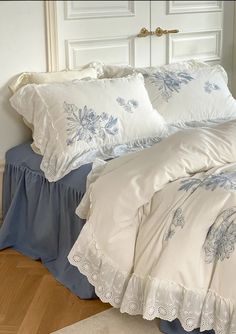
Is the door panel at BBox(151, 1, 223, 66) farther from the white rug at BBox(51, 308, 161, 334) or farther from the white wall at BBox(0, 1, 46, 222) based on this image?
the white rug at BBox(51, 308, 161, 334)

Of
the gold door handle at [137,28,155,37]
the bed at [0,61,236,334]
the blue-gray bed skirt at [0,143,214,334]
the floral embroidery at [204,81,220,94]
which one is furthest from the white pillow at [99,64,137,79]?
the blue-gray bed skirt at [0,143,214,334]

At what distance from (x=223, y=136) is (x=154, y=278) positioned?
530 millimetres

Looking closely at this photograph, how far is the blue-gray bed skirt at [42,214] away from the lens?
218 cm

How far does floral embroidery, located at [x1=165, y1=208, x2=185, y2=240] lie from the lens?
1.74 meters

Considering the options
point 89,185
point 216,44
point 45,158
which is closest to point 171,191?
point 89,185

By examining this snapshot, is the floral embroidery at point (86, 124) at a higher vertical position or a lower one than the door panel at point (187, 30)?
lower

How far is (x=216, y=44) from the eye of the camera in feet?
10.6

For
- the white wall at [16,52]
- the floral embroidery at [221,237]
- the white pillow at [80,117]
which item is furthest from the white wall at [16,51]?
the floral embroidery at [221,237]

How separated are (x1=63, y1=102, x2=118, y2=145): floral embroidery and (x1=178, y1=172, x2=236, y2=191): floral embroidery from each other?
56 cm

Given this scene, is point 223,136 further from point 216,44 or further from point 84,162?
point 216,44

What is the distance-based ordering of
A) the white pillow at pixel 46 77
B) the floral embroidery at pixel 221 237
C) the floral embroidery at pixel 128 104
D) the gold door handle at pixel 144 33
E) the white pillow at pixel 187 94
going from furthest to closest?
the gold door handle at pixel 144 33 → the white pillow at pixel 187 94 → the white pillow at pixel 46 77 → the floral embroidery at pixel 128 104 → the floral embroidery at pixel 221 237

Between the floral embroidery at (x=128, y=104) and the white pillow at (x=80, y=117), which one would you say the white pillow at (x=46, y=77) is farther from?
the floral embroidery at (x=128, y=104)

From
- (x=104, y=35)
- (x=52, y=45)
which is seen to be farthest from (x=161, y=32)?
(x=52, y=45)

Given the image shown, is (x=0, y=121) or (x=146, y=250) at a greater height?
(x=0, y=121)
